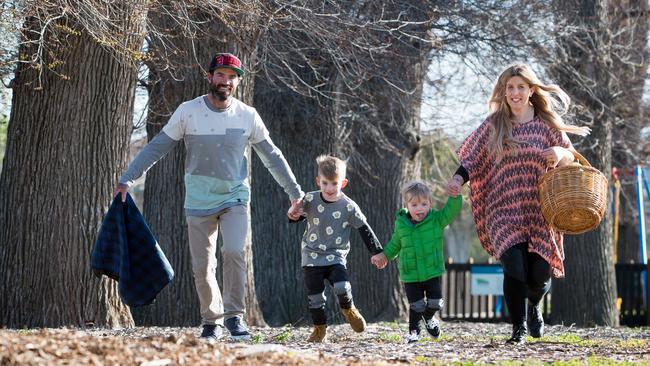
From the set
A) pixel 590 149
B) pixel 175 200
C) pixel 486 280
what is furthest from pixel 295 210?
pixel 486 280

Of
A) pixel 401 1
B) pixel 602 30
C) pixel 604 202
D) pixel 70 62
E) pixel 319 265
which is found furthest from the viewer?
pixel 602 30

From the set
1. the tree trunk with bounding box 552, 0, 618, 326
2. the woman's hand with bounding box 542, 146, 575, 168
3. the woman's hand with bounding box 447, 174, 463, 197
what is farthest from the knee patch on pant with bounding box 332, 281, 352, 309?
the tree trunk with bounding box 552, 0, 618, 326

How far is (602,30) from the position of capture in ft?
53.8

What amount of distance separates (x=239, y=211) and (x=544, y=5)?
815cm

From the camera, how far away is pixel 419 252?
8.31 m

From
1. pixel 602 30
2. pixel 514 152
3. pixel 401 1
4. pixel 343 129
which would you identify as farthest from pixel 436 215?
pixel 602 30

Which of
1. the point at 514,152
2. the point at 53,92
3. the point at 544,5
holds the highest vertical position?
the point at 544,5

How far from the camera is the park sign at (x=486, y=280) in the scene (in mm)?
22344

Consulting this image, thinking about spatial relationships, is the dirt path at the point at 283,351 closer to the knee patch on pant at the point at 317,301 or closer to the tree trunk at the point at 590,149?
the knee patch on pant at the point at 317,301

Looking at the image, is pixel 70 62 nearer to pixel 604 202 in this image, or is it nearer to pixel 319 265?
pixel 319 265

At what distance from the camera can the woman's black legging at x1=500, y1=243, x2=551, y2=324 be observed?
7645 mm

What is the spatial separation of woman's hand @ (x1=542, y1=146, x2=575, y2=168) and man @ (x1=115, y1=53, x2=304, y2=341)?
2.02m

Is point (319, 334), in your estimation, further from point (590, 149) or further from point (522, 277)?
point (590, 149)

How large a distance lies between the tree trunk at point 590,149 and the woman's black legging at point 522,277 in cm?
833
